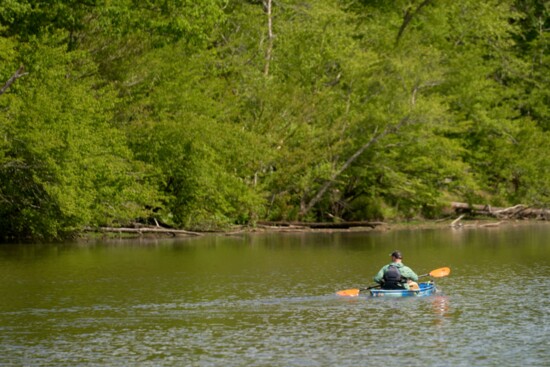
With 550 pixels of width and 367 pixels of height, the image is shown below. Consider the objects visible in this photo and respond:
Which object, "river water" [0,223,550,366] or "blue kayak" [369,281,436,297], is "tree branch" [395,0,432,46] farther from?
"blue kayak" [369,281,436,297]

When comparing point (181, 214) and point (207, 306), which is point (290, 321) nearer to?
point (207, 306)

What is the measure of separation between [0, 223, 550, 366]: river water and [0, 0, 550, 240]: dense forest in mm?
3610

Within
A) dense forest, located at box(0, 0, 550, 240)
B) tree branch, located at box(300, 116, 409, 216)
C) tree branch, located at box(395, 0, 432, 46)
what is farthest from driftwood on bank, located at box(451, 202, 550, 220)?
tree branch, located at box(395, 0, 432, 46)

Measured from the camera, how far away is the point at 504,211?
5653cm

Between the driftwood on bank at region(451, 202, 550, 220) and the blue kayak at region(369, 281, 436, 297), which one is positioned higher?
the driftwood on bank at region(451, 202, 550, 220)

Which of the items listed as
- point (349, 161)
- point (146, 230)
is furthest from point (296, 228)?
point (146, 230)

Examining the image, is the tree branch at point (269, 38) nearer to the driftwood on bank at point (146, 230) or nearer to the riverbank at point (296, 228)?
the riverbank at point (296, 228)

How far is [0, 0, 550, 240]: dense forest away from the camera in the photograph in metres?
37.5

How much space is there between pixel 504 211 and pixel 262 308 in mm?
34900

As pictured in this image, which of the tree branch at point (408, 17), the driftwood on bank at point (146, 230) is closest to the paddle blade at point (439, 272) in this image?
the driftwood on bank at point (146, 230)

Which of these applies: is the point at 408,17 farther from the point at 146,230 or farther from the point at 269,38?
the point at 146,230

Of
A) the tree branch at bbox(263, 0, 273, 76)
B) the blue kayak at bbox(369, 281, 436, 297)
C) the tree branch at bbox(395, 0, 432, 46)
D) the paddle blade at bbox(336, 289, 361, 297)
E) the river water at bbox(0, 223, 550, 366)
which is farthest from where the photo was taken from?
the tree branch at bbox(395, 0, 432, 46)

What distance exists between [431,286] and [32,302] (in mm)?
9871

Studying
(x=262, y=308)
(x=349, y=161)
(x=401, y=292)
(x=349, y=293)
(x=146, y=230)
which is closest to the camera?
(x=262, y=308)
